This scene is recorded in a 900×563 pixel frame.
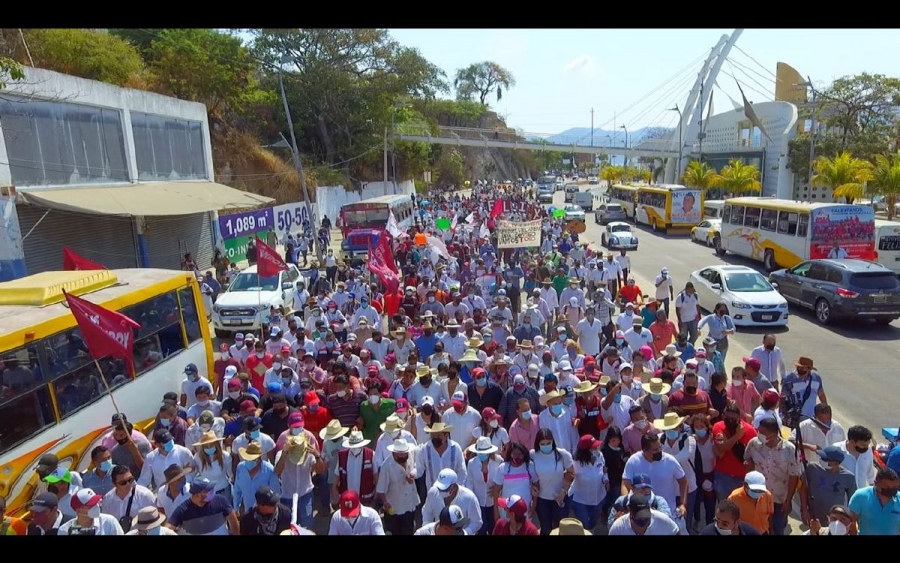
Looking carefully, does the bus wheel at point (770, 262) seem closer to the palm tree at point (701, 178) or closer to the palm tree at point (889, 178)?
the palm tree at point (889, 178)

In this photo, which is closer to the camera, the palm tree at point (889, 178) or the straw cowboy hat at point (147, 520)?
the straw cowboy hat at point (147, 520)

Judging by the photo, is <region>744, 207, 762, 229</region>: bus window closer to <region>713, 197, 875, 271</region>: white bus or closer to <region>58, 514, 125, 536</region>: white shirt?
<region>713, 197, 875, 271</region>: white bus

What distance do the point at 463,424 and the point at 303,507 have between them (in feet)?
5.73

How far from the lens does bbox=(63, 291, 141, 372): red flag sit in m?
6.69

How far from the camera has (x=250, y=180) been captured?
1497 inches

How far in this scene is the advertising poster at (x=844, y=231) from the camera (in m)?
20.0

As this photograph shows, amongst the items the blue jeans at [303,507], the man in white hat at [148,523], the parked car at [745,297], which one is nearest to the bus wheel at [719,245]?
the parked car at [745,297]

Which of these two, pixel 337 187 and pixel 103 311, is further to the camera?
pixel 337 187

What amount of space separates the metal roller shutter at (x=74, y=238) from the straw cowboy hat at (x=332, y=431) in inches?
503

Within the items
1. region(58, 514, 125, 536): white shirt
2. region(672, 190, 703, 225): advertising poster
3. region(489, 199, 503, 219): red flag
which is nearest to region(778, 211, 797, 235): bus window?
region(489, 199, 503, 219): red flag

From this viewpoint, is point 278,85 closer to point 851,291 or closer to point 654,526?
point 851,291
